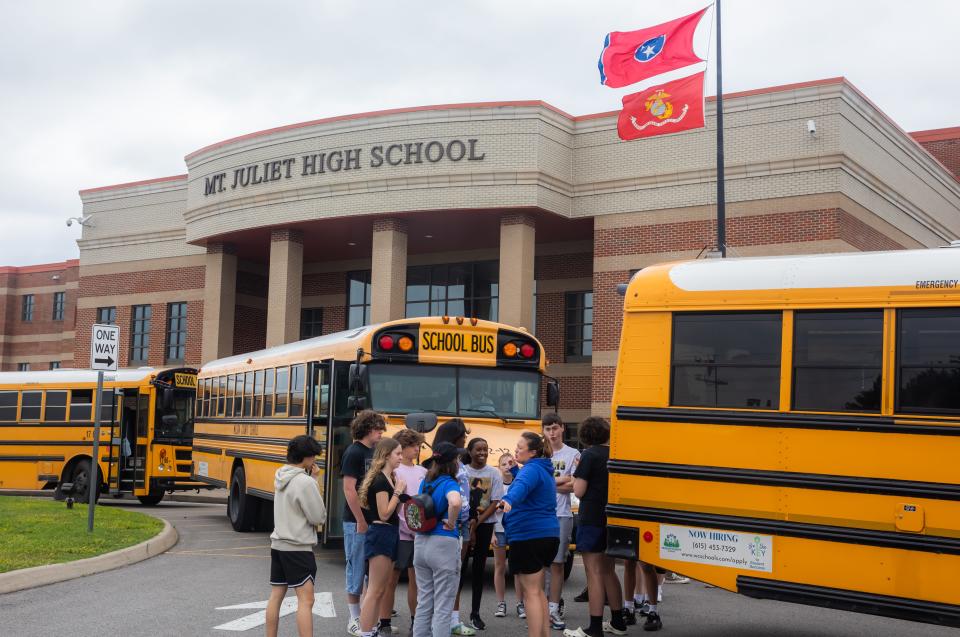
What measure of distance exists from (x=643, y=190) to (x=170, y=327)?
1888cm

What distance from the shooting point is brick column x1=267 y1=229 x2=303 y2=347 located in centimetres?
3014

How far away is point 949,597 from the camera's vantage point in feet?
22.0

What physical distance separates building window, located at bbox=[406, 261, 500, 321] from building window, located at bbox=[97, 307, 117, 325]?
12481 millimetres

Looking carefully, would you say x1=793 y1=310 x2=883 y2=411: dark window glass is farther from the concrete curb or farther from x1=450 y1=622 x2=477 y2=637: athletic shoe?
the concrete curb

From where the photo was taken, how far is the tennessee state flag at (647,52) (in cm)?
1914

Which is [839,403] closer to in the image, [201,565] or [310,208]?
[201,565]

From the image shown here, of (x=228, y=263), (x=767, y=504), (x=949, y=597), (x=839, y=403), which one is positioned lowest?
(x=949, y=597)

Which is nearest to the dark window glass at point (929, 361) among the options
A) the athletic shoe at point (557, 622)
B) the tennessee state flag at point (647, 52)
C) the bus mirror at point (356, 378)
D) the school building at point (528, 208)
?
the athletic shoe at point (557, 622)

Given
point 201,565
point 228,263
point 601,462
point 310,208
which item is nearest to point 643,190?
point 310,208

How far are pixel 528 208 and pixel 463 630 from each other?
19443 millimetres

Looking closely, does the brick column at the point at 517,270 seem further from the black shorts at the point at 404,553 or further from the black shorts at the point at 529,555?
the black shorts at the point at 529,555

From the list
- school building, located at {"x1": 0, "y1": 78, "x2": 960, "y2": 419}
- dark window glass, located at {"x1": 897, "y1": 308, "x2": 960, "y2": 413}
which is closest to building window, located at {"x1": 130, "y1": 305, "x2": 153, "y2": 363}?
school building, located at {"x1": 0, "y1": 78, "x2": 960, "y2": 419}

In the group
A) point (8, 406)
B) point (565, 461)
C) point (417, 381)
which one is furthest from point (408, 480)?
point (8, 406)

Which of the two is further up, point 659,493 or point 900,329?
point 900,329
